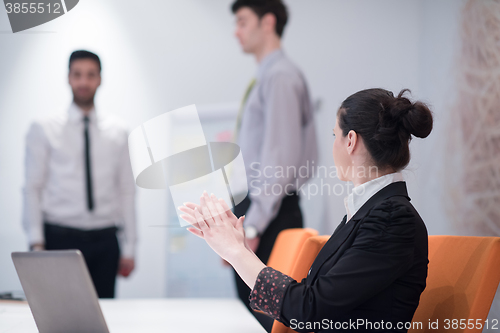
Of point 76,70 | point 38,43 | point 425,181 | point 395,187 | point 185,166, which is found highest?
point 38,43

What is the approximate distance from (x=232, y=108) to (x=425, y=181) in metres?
1.41

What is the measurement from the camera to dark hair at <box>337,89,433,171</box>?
42.6 inches

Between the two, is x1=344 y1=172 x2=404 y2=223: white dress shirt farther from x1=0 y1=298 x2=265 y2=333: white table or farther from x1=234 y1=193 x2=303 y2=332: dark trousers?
x1=234 y1=193 x2=303 y2=332: dark trousers

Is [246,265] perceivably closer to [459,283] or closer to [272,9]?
[459,283]

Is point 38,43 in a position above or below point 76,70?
above

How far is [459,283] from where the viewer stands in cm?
108

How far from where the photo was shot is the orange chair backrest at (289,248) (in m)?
1.67

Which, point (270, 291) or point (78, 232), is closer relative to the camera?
point (270, 291)

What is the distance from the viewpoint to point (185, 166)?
1.10 m

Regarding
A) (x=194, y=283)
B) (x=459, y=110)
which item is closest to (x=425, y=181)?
(x=459, y=110)

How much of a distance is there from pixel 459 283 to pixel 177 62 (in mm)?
2434

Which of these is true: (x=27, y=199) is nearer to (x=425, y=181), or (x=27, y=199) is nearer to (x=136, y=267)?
(x=136, y=267)

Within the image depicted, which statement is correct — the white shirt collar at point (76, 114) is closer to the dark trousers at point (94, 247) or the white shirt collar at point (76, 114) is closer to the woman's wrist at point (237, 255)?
the dark trousers at point (94, 247)

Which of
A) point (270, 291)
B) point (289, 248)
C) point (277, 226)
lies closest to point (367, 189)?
point (270, 291)
